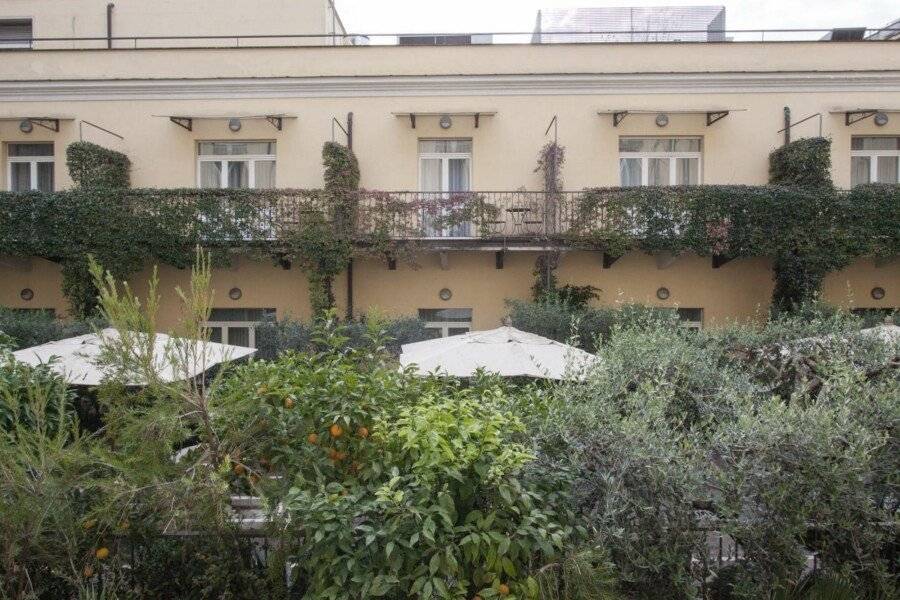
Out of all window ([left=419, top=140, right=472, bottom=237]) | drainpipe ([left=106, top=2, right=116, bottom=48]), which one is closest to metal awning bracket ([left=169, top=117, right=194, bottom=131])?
drainpipe ([left=106, top=2, right=116, bottom=48])

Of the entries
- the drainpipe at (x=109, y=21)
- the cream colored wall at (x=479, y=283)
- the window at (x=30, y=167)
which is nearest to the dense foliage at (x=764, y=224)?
the cream colored wall at (x=479, y=283)

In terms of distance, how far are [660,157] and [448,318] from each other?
696 centimetres

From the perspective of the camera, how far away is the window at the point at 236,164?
1686 cm

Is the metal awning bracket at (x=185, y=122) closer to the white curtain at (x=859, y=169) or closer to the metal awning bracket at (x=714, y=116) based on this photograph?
the metal awning bracket at (x=714, y=116)

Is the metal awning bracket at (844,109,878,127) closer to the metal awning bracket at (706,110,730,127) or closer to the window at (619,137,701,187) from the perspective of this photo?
the metal awning bracket at (706,110,730,127)

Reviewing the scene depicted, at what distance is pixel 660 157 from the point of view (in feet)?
54.5

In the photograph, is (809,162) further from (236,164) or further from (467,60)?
(236,164)

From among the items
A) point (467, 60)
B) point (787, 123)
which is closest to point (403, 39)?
point (467, 60)

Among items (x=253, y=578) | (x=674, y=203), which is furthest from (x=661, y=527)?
(x=674, y=203)

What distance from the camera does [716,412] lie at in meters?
4.49

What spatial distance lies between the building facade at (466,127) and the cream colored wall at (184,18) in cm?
314

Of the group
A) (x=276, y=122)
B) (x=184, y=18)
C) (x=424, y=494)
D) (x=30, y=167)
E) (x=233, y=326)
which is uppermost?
(x=184, y=18)

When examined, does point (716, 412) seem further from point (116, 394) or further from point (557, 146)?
point (557, 146)

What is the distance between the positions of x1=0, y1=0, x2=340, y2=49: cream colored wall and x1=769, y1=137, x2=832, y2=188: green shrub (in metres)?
13.9
